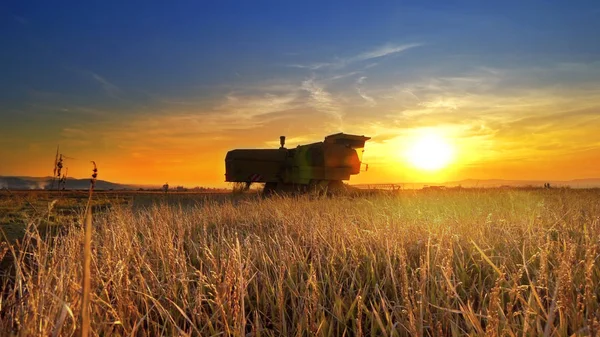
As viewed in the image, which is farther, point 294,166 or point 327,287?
point 294,166

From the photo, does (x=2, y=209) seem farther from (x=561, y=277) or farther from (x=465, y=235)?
(x=561, y=277)

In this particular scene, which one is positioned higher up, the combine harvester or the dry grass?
the combine harvester

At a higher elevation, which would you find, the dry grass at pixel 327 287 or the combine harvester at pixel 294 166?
the combine harvester at pixel 294 166

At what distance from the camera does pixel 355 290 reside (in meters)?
3.57

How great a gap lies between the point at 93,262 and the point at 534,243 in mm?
4529

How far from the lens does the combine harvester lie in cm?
1719

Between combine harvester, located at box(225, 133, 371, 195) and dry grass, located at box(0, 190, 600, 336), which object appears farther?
combine harvester, located at box(225, 133, 371, 195)

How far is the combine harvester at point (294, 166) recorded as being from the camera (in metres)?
17.2

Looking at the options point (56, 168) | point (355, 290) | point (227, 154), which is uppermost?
point (227, 154)

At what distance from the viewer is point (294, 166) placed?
57.6 ft

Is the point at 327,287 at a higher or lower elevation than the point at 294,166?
lower

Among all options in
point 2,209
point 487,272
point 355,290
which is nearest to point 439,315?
point 355,290

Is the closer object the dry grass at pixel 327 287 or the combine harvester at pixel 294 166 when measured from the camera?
the dry grass at pixel 327 287

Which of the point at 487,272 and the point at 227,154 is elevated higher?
the point at 227,154
